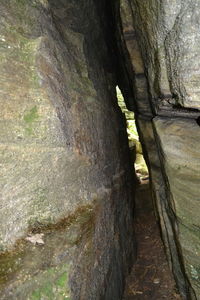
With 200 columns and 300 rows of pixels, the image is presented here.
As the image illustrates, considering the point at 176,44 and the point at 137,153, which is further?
the point at 137,153

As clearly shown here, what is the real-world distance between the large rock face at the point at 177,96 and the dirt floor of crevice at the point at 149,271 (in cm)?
34

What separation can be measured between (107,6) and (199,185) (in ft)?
19.8

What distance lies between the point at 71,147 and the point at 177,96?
1.62 metres

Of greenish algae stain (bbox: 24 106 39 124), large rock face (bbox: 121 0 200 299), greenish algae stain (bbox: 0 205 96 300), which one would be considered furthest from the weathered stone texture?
greenish algae stain (bbox: 0 205 96 300)

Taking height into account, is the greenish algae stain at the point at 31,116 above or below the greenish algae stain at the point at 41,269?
above

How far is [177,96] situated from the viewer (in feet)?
11.1

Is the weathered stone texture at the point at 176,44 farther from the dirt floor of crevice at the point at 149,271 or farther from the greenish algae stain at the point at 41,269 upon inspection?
the dirt floor of crevice at the point at 149,271

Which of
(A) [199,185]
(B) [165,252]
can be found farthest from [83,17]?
(B) [165,252]

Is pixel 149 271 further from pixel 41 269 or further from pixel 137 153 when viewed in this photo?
pixel 137 153

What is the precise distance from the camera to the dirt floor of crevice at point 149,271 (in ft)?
18.5

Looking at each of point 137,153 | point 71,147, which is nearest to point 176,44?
point 71,147

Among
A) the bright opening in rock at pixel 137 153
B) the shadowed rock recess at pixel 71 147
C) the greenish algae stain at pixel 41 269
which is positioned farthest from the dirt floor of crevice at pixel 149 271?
the bright opening in rock at pixel 137 153

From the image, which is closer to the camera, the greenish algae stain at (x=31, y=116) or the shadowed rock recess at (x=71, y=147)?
the shadowed rock recess at (x=71, y=147)

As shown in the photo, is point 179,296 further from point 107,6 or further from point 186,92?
point 107,6
